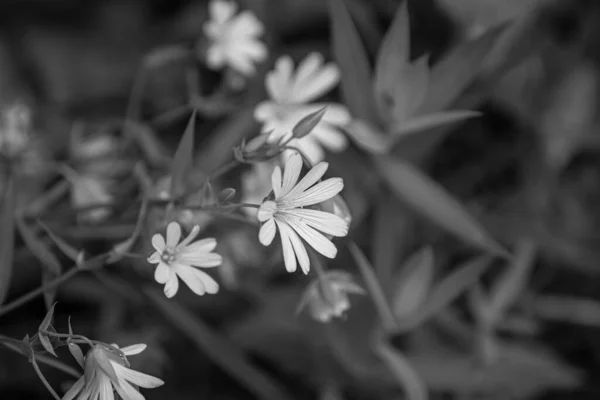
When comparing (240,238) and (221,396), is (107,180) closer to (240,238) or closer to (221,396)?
(240,238)

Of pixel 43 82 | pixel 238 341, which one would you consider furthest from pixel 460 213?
pixel 43 82

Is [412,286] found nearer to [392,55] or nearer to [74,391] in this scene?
→ [392,55]

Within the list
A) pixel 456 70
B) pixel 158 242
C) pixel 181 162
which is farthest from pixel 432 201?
pixel 158 242

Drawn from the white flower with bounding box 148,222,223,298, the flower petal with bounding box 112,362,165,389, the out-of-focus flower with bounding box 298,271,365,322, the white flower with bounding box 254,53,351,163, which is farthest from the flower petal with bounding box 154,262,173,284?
the white flower with bounding box 254,53,351,163

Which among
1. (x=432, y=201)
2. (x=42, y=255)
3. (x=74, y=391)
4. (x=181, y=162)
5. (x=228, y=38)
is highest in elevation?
(x=228, y=38)

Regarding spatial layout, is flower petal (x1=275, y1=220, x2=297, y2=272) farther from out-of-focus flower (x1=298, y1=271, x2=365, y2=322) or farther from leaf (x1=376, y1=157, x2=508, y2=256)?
leaf (x1=376, y1=157, x2=508, y2=256)

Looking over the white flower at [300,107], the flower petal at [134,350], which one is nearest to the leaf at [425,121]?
the white flower at [300,107]
